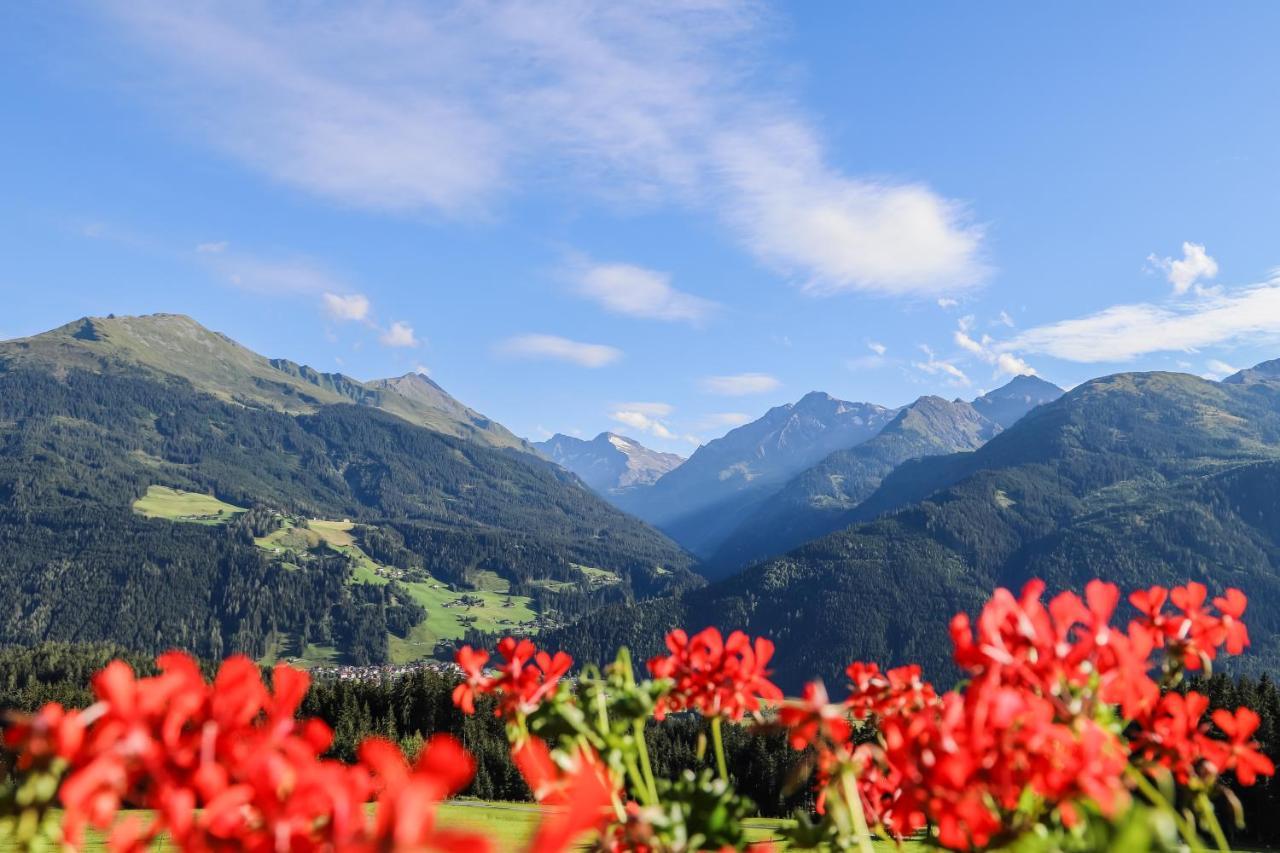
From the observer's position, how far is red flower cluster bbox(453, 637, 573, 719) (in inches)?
115

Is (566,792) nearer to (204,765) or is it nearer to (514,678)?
(514,678)

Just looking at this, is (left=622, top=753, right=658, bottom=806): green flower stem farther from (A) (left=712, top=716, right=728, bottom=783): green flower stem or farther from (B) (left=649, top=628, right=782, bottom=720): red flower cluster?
(B) (left=649, top=628, right=782, bottom=720): red flower cluster

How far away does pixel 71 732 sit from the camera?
1.46 metres

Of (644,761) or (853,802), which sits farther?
(644,761)

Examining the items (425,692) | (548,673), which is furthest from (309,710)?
(548,673)

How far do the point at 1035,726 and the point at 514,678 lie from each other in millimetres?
1940

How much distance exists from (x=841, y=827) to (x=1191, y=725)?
1457mm

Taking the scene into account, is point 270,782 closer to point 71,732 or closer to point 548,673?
point 71,732

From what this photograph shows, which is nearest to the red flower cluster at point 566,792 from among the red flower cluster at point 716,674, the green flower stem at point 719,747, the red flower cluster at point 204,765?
the red flower cluster at point 204,765

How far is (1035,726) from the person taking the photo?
1.70 metres

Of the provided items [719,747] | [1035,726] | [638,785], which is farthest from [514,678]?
[1035,726]

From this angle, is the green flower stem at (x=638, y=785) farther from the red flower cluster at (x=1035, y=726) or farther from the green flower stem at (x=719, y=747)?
the red flower cluster at (x=1035, y=726)

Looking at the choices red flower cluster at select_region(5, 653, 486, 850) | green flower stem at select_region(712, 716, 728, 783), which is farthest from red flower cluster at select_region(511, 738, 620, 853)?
green flower stem at select_region(712, 716, 728, 783)

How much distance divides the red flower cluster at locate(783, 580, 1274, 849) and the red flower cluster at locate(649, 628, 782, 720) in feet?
1.76
